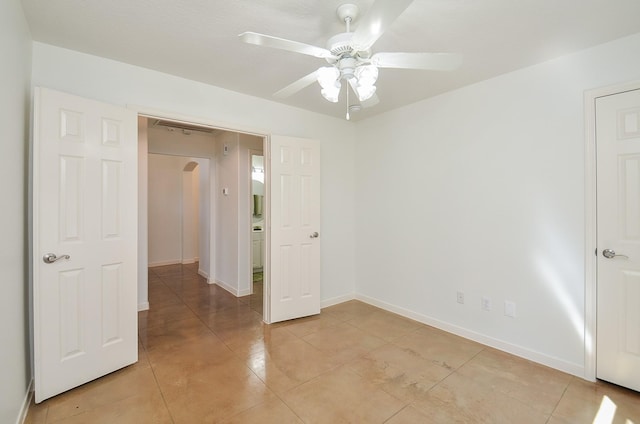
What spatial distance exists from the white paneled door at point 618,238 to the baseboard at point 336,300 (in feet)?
8.44

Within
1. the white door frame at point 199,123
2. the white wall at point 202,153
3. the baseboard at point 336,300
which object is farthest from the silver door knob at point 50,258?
the baseboard at point 336,300

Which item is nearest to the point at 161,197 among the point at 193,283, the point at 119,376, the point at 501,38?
the point at 193,283

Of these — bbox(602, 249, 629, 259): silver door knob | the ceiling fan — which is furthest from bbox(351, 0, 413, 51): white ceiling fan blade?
bbox(602, 249, 629, 259): silver door knob

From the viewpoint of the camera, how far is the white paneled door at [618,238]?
202 centimetres

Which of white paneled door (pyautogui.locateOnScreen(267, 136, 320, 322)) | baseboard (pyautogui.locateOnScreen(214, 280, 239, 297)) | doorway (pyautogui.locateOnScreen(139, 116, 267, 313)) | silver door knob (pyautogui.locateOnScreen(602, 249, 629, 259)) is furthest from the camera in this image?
baseboard (pyautogui.locateOnScreen(214, 280, 239, 297))

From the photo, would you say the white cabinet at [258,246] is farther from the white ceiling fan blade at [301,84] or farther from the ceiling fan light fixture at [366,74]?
the ceiling fan light fixture at [366,74]

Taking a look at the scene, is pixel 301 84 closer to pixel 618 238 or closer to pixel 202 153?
pixel 618 238

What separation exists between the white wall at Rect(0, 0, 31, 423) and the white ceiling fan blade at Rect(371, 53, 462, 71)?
1.91 meters

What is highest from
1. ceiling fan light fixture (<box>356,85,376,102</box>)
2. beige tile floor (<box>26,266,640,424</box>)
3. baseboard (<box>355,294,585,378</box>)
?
ceiling fan light fixture (<box>356,85,376,102</box>)

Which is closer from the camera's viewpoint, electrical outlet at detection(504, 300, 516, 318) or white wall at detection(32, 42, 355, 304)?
white wall at detection(32, 42, 355, 304)

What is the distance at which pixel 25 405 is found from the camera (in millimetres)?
1837

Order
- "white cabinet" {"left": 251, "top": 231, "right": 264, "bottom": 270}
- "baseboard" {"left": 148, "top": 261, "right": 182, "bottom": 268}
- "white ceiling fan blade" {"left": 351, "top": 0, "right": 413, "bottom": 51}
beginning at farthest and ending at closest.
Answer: "baseboard" {"left": 148, "top": 261, "right": 182, "bottom": 268}
"white cabinet" {"left": 251, "top": 231, "right": 264, "bottom": 270}
"white ceiling fan blade" {"left": 351, "top": 0, "right": 413, "bottom": 51}

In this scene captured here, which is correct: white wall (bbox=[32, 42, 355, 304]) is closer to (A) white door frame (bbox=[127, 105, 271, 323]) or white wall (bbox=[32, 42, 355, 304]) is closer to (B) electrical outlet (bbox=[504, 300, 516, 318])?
(A) white door frame (bbox=[127, 105, 271, 323])

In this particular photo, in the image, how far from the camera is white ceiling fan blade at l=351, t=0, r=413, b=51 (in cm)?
110
